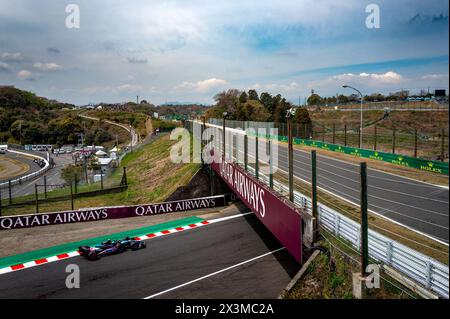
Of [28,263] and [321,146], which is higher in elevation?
[321,146]

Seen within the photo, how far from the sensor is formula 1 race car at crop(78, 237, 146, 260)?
16.6 m

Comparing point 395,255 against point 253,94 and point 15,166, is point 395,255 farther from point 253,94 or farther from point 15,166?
point 253,94

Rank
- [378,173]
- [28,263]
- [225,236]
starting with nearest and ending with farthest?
1. [28,263]
2. [225,236]
3. [378,173]

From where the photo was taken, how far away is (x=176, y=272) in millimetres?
14289

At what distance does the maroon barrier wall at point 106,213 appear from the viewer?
23.7m

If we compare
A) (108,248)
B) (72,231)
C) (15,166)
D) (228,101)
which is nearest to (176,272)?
(108,248)

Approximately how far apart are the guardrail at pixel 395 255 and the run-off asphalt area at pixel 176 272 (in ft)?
11.0

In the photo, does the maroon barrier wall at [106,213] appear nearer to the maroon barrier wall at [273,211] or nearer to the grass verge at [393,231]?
the maroon barrier wall at [273,211]

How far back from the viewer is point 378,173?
22781 millimetres

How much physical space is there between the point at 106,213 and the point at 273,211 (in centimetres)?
1684

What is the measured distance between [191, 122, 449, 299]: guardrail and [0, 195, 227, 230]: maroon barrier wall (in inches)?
629
